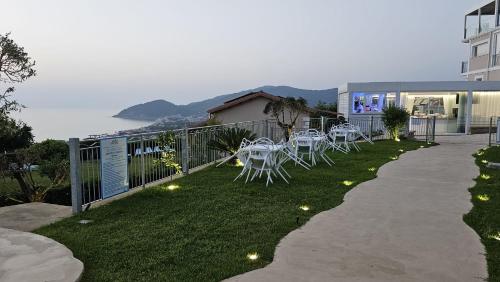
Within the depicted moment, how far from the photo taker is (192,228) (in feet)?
14.6

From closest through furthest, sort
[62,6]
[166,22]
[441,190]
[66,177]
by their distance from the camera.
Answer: [441,190] → [66,177] → [62,6] → [166,22]

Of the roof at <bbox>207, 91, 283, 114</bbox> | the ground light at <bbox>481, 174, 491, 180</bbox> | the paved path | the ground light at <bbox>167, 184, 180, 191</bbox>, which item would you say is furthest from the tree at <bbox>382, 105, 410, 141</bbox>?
the paved path

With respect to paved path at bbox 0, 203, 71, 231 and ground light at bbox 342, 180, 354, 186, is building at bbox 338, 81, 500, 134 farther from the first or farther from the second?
paved path at bbox 0, 203, 71, 231

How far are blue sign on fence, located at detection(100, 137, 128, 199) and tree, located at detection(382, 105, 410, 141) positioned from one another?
1353cm

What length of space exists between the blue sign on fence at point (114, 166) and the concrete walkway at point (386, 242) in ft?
10.1

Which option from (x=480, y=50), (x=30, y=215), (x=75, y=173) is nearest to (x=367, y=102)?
(x=480, y=50)

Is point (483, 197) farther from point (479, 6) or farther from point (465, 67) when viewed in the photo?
point (465, 67)

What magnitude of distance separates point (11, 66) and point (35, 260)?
814 centimetres

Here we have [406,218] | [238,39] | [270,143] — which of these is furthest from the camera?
[238,39]

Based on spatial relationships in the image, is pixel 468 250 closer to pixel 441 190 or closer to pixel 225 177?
pixel 441 190

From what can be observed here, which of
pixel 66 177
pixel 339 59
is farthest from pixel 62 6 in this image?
pixel 339 59

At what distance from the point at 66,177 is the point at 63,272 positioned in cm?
481

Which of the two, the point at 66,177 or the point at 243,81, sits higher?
the point at 243,81

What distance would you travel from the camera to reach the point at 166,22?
2602 cm
